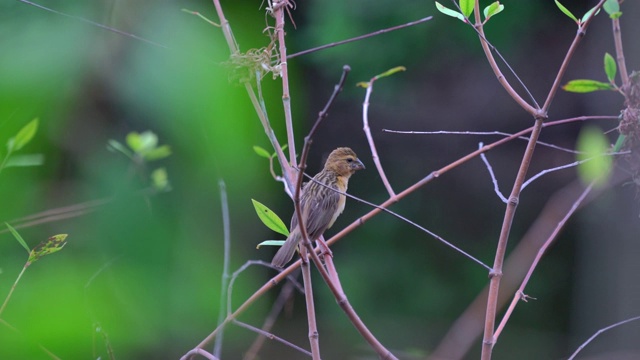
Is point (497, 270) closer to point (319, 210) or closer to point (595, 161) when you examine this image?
point (595, 161)

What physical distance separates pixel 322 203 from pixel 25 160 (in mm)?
1123

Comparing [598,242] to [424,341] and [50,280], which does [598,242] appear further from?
[50,280]

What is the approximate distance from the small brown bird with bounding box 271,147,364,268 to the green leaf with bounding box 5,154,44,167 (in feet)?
2.10

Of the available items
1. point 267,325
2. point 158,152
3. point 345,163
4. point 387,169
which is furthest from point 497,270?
point 387,169

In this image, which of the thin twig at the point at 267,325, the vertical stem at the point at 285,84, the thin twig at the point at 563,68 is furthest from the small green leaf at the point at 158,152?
the thin twig at the point at 563,68

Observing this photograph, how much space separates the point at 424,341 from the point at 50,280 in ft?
14.1

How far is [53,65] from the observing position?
1174 millimetres

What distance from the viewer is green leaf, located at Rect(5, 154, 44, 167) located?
1.08m

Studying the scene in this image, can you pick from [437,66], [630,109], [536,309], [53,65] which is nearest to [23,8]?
[53,65]

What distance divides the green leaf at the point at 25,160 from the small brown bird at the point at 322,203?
641 millimetres

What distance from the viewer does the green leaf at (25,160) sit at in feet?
3.55

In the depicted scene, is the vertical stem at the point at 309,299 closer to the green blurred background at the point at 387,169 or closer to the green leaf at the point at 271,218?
the green leaf at the point at 271,218

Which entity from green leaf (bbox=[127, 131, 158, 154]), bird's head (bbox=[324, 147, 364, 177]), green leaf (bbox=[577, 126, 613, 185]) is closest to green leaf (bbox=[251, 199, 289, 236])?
green leaf (bbox=[577, 126, 613, 185])

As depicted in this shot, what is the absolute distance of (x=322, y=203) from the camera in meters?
2.17
